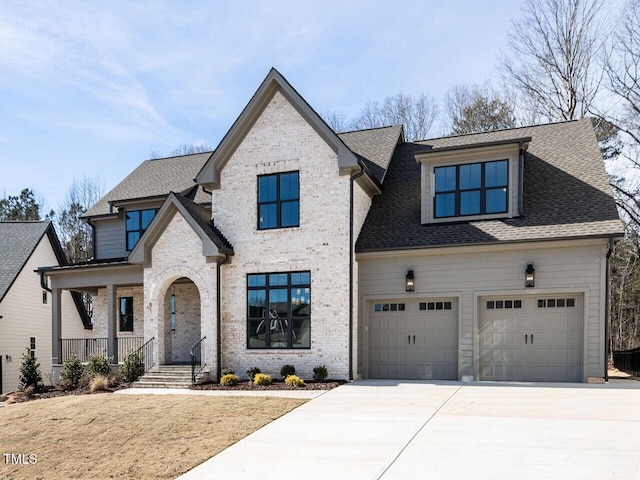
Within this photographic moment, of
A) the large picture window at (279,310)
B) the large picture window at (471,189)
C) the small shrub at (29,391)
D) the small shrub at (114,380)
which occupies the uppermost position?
the large picture window at (471,189)

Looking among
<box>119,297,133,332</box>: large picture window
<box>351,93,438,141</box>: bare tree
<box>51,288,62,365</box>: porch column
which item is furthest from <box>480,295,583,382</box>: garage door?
<box>351,93,438,141</box>: bare tree

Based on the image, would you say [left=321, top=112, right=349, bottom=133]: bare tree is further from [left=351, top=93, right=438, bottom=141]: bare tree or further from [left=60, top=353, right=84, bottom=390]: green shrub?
[left=60, top=353, right=84, bottom=390]: green shrub

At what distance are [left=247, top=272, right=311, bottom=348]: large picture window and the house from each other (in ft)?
0.14

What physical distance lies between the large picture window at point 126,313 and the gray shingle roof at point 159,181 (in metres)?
3.84

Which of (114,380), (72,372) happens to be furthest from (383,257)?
(72,372)

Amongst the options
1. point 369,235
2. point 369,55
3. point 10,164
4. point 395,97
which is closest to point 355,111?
point 395,97

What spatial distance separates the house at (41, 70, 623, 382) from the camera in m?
13.6

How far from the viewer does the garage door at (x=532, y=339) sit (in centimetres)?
1338

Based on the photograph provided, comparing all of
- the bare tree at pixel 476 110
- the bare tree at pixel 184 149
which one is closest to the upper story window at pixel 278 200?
the bare tree at pixel 476 110

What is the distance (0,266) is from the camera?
24.1 meters

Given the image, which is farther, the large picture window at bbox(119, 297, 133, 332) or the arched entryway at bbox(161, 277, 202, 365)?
the large picture window at bbox(119, 297, 133, 332)

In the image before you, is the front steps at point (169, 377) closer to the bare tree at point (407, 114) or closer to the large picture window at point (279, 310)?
the large picture window at point (279, 310)

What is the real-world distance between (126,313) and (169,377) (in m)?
6.19

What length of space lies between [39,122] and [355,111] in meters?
21.4
